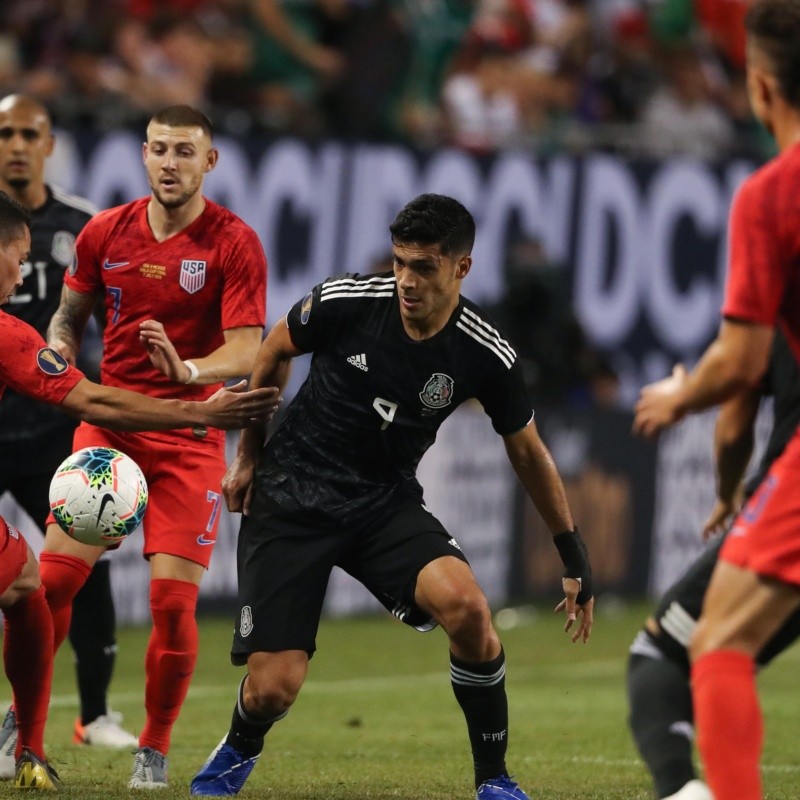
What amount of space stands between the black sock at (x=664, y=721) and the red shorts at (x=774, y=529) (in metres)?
0.53

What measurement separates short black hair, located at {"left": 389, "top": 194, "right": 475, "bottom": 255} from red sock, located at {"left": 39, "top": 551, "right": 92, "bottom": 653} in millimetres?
1925

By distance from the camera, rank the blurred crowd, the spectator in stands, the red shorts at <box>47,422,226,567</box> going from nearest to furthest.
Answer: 1. the red shorts at <box>47,422,226,567</box>
2. the blurred crowd
3. the spectator in stands

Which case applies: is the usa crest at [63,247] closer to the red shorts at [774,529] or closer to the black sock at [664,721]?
the black sock at [664,721]

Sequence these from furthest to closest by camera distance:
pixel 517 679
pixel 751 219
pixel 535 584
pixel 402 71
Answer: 1. pixel 402 71
2. pixel 535 584
3. pixel 517 679
4. pixel 751 219

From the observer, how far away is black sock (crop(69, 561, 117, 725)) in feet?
25.2

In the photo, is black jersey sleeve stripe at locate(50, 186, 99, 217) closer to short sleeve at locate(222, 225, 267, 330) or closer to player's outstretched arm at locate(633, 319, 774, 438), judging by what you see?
short sleeve at locate(222, 225, 267, 330)

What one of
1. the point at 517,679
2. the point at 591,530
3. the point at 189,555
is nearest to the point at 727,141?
the point at 591,530

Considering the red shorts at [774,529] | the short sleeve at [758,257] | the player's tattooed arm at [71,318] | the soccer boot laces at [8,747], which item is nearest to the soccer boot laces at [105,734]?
the soccer boot laces at [8,747]

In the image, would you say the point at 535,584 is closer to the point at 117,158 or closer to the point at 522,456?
the point at 117,158

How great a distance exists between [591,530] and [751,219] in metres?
10.0

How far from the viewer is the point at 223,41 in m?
13.8

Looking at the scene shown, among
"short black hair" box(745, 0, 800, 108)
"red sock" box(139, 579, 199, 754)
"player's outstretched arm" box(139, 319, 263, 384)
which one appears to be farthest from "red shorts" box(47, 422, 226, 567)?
"short black hair" box(745, 0, 800, 108)

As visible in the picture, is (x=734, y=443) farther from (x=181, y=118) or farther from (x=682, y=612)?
(x=181, y=118)

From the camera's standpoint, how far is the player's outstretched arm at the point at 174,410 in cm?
579
